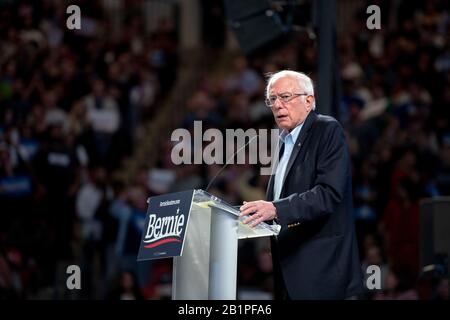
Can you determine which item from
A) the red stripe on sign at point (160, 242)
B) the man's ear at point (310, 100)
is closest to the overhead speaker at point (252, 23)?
the man's ear at point (310, 100)

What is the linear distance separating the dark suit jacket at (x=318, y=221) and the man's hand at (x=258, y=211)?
5 cm

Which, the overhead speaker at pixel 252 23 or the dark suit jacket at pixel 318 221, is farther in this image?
the overhead speaker at pixel 252 23

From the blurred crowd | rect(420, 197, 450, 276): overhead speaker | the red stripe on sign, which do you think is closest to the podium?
the red stripe on sign

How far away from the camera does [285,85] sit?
16.9ft

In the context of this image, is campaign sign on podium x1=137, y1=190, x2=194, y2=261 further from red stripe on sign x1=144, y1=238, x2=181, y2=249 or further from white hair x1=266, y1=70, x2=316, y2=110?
white hair x1=266, y1=70, x2=316, y2=110

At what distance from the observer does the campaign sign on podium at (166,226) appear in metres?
4.79

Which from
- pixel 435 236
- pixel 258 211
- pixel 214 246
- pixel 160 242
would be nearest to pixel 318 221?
pixel 258 211

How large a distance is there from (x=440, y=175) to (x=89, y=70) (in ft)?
15.6

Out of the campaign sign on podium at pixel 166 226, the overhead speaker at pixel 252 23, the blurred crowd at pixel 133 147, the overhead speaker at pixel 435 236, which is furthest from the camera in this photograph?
the blurred crowd at pixel 133 147

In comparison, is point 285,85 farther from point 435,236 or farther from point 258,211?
point 435,236

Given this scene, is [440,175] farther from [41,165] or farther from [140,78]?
[140,78]

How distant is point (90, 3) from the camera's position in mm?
14656

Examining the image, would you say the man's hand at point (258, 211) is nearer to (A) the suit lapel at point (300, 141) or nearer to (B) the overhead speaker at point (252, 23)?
(A) the suit lapel at point (300, 141)

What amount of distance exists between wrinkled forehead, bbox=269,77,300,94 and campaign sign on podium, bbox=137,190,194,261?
0.72 metres
